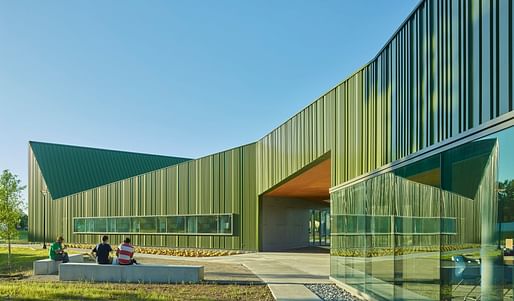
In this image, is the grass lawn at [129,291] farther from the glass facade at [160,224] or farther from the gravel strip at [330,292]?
the glass facade at [160,224]

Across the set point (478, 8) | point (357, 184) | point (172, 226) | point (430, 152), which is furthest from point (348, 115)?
point (172, 226)

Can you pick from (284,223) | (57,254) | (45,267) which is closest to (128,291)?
(45,267)

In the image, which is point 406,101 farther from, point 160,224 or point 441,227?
point 160,224

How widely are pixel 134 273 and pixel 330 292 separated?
618cm

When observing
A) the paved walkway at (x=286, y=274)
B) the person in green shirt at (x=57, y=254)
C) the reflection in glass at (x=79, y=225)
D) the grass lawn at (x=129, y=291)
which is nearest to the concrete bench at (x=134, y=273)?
the grass lawn at (x=129, y=291)

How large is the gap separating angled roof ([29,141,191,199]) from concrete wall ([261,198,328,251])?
81.7 feet

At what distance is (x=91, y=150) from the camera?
56.3 meters

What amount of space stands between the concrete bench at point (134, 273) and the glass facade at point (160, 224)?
49.9ft

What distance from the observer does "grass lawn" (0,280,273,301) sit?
41.5 ft

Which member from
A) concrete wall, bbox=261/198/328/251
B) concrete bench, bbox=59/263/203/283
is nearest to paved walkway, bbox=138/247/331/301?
concrete bench, bbox=59/263/203/283

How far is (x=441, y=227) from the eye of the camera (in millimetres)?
8023

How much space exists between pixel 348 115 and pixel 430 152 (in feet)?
21.1

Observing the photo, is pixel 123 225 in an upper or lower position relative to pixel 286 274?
lower

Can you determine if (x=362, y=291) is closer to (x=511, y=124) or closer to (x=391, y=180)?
(x=391, y=180)
